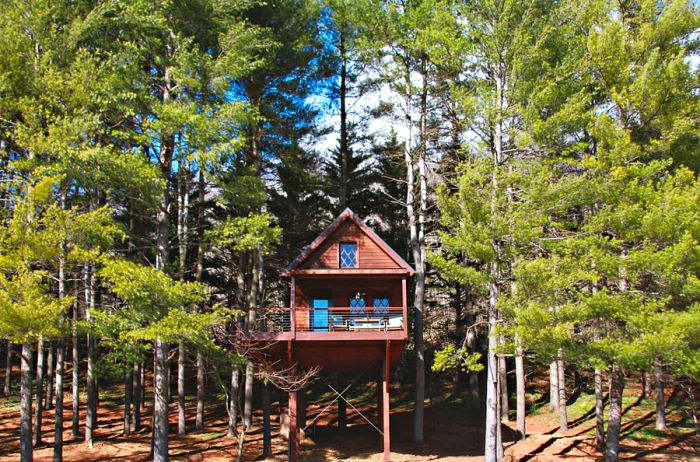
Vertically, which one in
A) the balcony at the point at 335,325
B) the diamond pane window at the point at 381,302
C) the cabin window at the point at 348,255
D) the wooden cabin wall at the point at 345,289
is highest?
the cabin window at the point at 348,255

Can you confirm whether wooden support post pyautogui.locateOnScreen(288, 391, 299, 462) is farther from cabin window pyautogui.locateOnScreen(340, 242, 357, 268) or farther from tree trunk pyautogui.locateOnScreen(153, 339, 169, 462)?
cabin window pyautogui.locateOnScreen(340, 242, 357, 268)

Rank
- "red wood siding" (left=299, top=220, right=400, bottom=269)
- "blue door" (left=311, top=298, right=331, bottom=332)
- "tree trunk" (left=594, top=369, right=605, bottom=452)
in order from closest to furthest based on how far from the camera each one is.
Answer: "red wood siding" (left=299, top=220, right=400, bottom=269) → "tree trunk" (left=594, top=369, right=605, bottom=452) → "blue door" (left=311, top=298, right=331, bottom=332)

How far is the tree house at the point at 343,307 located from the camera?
62.1 ft

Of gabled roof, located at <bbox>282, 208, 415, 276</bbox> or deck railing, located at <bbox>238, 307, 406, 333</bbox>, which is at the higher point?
gabled roof, located at <bbox>282, 208, 415, 276</bbox>

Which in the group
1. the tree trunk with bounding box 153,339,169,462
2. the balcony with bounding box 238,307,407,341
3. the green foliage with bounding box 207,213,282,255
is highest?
the green foliage with bounding box 207,213,282,255

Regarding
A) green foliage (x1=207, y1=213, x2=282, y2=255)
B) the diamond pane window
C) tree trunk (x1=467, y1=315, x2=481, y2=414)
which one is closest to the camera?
green foliage (x1=207, y1=213, x2=282, y2=255)

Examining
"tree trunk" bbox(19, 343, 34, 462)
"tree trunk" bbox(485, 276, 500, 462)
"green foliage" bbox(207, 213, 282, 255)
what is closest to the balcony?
"green foliage" bbox(207, 213, 282, 255)

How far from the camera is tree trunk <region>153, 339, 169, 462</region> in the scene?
16.3 meters

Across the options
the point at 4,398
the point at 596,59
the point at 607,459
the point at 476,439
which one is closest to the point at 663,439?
the point at 607,459

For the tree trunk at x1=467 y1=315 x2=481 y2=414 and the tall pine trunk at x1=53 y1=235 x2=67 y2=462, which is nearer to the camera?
the tall pine trunk at x1=53 y1=235 x2=67 y2=462

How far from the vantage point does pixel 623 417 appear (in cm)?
2325

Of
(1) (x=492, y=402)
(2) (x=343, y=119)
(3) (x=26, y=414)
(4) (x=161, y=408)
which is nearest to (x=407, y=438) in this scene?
(1) (x=492, y=402)

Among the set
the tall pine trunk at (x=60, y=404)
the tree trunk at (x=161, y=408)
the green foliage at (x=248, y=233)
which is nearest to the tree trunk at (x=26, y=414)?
the tall pine trunk at (x=60, y=404)

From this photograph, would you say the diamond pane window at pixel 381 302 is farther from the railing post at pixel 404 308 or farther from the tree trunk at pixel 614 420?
the tree trunk at pixel 614 420
